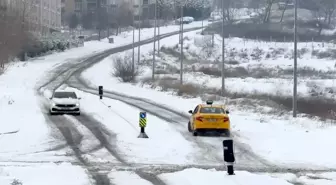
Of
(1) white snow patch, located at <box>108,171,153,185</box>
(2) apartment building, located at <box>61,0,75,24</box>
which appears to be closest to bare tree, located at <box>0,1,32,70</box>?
(1) white snow patch, located at <box>108,171,153,185</box>

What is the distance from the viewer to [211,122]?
27719 mm

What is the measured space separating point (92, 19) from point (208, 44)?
41.9 meters

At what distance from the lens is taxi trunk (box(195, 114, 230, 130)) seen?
2764 centimetres

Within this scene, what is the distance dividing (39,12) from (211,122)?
80309 millimetres

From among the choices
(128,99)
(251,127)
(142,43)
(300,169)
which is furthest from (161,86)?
(142,43)

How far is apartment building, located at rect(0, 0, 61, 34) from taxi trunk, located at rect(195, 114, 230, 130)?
58440 mm

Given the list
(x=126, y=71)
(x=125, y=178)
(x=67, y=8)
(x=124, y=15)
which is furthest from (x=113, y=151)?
(x=67, y=8)

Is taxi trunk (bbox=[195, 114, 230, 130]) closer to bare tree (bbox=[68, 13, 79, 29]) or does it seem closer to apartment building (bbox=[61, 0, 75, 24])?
bare tree (bbox=[68, 13, 79, 29])

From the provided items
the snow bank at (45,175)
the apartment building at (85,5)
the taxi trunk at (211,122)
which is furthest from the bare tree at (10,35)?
the apartment building at (85,5)

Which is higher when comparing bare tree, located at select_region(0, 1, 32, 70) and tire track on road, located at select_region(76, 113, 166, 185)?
bare tree, located at select_region(0, 1, 32, 70)

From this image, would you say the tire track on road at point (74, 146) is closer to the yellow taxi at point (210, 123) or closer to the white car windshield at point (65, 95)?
the white car windshield at point (65, 95)

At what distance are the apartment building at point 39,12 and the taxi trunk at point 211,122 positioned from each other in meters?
58.4

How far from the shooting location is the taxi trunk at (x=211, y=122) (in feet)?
90.7

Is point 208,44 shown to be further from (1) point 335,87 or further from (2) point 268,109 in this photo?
(2) point 268,109
